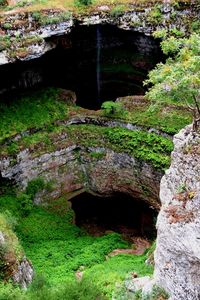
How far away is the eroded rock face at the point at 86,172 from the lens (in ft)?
90.8

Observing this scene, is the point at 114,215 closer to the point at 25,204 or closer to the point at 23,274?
the point at 25,204

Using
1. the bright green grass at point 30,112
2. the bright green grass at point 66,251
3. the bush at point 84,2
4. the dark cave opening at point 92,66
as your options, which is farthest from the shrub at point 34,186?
the bush at point 84,2

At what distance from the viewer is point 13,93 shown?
3019 centimetres

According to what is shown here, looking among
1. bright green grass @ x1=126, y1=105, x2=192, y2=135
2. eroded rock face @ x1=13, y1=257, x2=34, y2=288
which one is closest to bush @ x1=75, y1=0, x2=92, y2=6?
bright green grass @ x1=126, y1=105, x2=192, y2=135

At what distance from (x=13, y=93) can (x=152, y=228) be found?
38.9 ft

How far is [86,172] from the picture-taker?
29.6 meters

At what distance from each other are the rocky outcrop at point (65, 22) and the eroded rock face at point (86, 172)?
588 cm

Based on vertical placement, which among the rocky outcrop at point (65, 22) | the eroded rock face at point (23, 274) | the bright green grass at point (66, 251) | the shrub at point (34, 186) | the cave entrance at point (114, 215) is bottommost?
the cave entrance at point (114, 215)

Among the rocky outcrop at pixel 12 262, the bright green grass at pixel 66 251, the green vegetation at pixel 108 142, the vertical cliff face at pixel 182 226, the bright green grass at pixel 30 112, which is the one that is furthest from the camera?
the bright green grass at pixel 30 112

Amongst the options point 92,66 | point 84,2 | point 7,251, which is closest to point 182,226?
point 7,251

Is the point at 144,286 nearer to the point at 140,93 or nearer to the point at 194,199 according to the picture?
the point at 194,199

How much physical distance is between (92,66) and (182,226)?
1850 cm

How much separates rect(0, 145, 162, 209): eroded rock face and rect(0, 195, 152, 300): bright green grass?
5.46 feet

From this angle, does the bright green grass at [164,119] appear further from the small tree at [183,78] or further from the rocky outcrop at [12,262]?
the rocky outcrop at [12,262]
